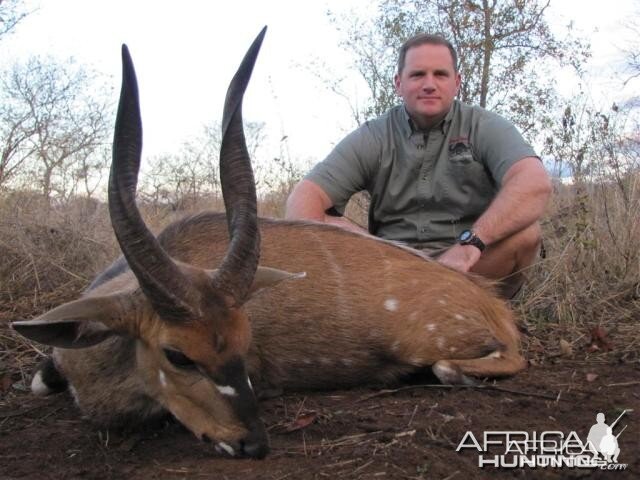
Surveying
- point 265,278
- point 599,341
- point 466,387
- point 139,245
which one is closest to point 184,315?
point 139,245

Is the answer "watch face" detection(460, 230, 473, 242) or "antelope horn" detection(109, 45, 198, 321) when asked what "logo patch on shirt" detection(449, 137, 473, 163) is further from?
"antelope horn" detection(109, 45, 198, 321)

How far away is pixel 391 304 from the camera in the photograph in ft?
12.0

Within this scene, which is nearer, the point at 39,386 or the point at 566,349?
the point at 39,386

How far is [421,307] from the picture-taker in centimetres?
366

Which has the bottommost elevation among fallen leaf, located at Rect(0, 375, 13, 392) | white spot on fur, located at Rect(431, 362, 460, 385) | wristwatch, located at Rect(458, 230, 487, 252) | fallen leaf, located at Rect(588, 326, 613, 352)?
fallen leaf, located at Rect(0, 375, 13, 392)

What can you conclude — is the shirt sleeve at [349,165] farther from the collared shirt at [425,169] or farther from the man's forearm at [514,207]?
the man's forearm at [514,207]

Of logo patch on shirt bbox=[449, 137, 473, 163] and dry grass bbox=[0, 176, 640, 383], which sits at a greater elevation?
logo patch on shirt bbox=[449, 137, 473, 163]

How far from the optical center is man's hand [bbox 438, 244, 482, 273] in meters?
4.43

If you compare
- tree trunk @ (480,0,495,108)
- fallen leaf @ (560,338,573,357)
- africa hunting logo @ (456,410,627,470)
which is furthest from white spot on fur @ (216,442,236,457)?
tree trunk @ (480,0,495,108)

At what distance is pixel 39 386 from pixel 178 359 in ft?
4.04

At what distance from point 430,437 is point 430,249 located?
2.54 meters

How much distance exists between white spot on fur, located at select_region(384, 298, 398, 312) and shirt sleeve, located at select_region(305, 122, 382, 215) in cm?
174

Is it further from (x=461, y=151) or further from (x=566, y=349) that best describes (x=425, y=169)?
(x=566, y=349)

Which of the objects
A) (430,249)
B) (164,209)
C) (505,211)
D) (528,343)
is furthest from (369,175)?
(164,209)
